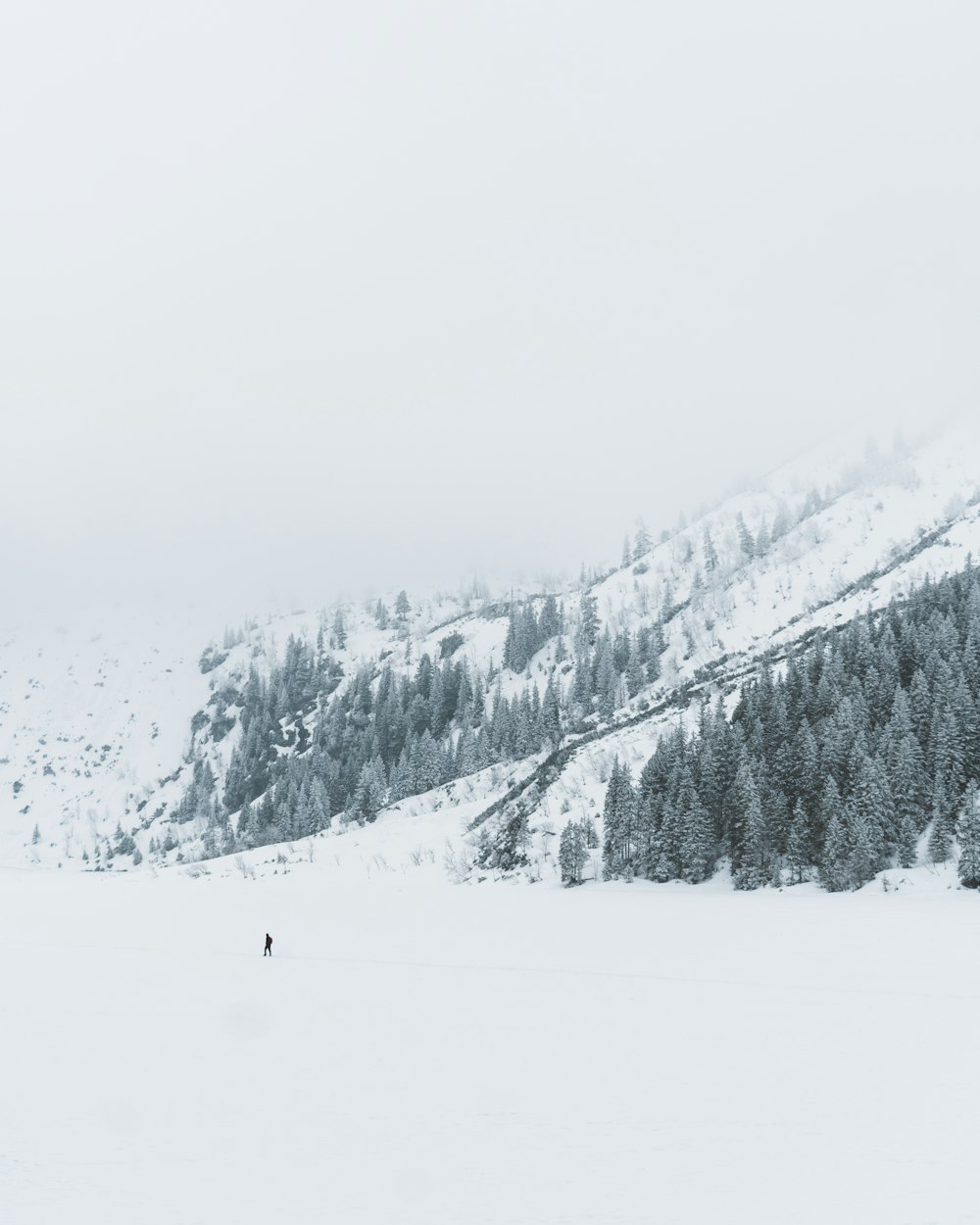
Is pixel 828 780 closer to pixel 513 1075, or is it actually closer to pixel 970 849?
pixel 970 849

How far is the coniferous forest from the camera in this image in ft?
149

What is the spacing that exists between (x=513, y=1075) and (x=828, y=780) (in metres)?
38.0

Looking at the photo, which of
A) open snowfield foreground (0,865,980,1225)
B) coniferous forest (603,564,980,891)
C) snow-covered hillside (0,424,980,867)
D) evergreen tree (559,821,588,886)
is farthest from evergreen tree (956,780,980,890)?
snow-covered hillside (0,424,980,867)

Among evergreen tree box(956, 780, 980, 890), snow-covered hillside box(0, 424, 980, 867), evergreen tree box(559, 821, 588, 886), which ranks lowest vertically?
evergreen tree box(559, 821, 588, 886)

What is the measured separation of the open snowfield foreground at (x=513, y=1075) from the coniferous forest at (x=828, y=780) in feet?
22.9

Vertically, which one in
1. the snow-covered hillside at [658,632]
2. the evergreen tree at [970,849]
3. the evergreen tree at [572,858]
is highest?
the snow-covered hillside at [658,632]

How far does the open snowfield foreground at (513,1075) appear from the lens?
13570 millimetres

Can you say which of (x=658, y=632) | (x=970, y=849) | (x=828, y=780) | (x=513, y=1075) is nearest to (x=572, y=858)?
(x=828, y=780)

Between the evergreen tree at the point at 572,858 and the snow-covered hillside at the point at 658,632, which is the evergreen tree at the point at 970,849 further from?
the snow-covered hillside at the point at 658,632

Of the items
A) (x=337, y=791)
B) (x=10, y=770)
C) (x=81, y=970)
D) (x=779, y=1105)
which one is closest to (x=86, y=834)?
(x=10, y=770)

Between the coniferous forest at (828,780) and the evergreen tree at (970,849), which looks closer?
the evergreen tree at (970,849)

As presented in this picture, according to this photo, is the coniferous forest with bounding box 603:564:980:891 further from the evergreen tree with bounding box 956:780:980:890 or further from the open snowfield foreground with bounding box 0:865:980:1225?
the open snowfield foreground with bounding box 0:865:980:1225

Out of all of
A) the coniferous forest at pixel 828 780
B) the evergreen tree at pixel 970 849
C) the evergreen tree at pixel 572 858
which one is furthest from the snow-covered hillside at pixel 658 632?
the evergreen tree at pixel 970 849

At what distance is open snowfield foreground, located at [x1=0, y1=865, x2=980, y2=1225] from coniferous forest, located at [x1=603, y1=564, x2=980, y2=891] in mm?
6967
